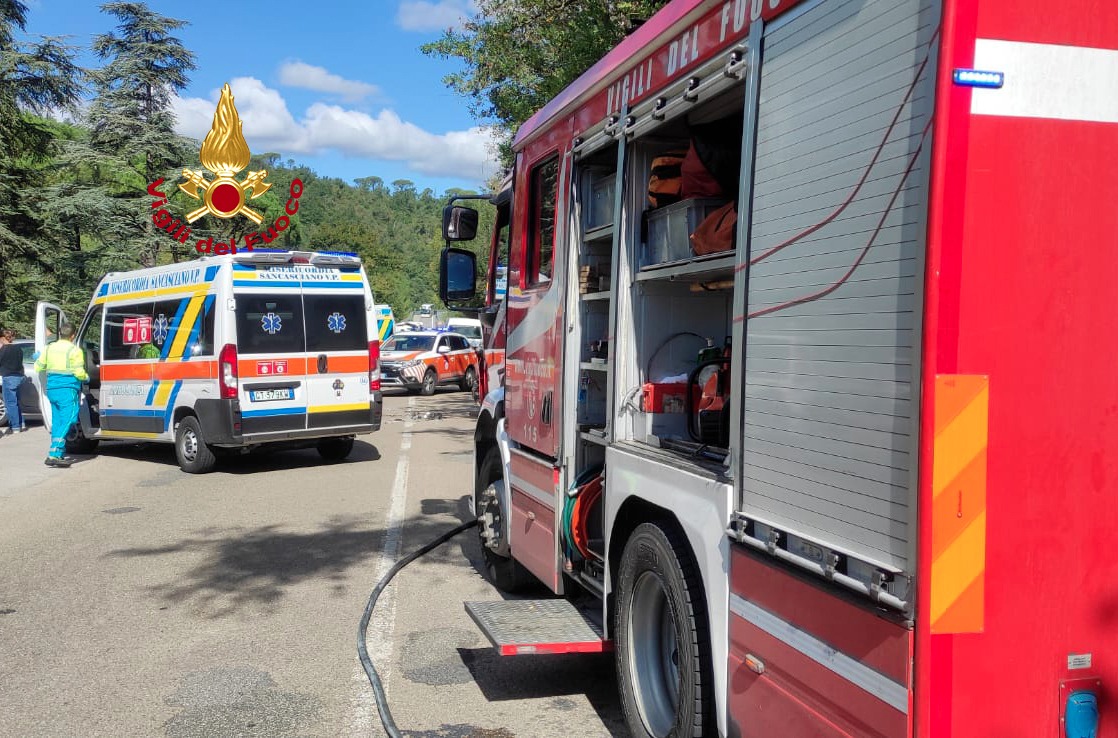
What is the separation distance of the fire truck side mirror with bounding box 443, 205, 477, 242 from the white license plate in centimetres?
565

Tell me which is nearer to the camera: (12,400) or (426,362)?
(12,400)

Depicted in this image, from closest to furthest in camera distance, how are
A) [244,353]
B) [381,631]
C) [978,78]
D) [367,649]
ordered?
[978,78] < [367,649] < [381,631] < [244,353]

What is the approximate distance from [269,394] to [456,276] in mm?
5542

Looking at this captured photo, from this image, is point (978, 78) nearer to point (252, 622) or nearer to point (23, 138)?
point (252, 622)

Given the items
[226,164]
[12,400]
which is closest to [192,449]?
[12,400]

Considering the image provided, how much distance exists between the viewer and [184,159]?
3572 cm

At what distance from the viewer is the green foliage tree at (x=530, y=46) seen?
12867mm

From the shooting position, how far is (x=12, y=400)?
17.6m

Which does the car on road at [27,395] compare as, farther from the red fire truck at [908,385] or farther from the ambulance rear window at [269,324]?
the red fire truck at [908,385]

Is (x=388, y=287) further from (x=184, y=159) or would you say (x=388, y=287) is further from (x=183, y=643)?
(x=183, y=643)

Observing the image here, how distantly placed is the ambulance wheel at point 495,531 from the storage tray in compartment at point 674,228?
7.78ft

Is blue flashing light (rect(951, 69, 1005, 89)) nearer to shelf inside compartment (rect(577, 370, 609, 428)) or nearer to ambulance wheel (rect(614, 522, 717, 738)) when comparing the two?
ambulance wheel (rect(614, 522, 717, 738))

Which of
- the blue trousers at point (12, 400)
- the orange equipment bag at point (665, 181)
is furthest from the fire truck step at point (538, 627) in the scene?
the blue trousers at point (12, 400)

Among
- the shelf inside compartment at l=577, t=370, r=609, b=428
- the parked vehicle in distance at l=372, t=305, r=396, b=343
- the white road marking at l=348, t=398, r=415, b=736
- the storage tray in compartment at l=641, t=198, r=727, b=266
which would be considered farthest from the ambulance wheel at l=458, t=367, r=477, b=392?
the storage tray in compartment at l=641, t=198, r=727, b=266
